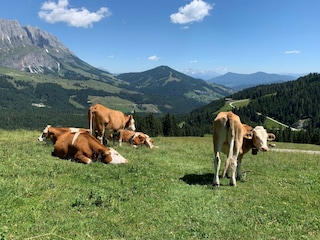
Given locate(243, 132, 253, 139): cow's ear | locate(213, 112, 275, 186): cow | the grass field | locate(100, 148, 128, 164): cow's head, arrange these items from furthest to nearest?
locate(100, 148, 128, 164): cow's head → locate(243, 132, 253, 139): cow's ear → locate(213, 112, 275, 186): cow → the grass field

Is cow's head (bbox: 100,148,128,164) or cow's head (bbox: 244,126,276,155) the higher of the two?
cow's head (bbox: 244,126,276,155)

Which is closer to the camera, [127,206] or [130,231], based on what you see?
[130,231]

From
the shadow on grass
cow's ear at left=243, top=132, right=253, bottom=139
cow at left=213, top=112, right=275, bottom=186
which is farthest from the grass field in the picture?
cow's ear at left=243, top=132, right=253, bottom=139

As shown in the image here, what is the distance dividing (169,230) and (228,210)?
2.76m

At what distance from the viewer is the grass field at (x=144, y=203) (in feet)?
27.7

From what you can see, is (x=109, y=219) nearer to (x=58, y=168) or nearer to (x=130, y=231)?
(x=130, y=231)

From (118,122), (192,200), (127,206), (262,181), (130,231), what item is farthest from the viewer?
(118,122)

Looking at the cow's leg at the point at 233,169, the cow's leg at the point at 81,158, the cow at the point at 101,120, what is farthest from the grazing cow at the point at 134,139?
the cow's leg at the point at 233,169

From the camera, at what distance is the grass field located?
27.7ft

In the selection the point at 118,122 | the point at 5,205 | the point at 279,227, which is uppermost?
the point at 118,122

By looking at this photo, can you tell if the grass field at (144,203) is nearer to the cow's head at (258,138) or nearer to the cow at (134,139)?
the cow's head at (258,138)

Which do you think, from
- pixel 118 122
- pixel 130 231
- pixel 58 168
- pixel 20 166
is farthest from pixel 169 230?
pixel 118 122

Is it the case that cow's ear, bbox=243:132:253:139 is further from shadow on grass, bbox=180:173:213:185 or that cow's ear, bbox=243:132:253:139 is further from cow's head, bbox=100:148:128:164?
cow's head, bbox=100:148:128:164

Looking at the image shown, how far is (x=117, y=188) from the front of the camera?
39.5 ft
